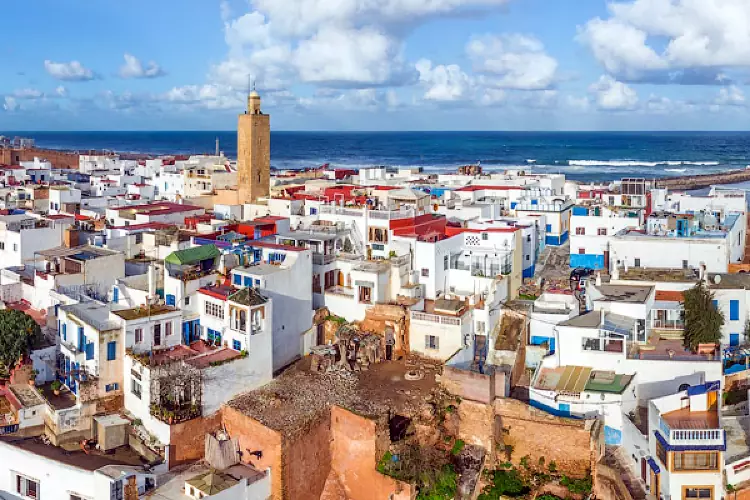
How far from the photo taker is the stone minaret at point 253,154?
141 ft

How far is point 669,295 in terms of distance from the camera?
23.8m

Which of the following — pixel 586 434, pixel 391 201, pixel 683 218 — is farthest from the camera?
pixel 391 201

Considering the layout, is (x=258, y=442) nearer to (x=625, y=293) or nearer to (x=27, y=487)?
(x=27, y=487)

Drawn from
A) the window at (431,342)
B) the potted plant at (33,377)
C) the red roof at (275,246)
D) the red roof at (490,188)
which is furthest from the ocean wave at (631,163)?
the potted plant at (33,377)

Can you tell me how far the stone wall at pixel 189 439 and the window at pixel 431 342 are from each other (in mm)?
7035

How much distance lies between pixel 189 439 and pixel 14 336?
7.00m

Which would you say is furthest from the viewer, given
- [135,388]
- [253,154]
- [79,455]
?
[253,154]

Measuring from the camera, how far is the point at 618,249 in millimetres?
27312

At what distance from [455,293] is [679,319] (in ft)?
24.7

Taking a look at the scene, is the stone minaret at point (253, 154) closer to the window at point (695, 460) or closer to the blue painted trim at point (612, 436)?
the blue painted trim at point (612, 436)

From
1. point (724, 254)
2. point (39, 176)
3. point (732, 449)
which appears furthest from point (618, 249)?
point (39, 176)

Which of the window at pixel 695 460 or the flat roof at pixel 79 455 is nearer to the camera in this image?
the window at pixel 695 460

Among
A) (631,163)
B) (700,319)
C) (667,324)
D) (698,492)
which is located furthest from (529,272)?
(631,163)

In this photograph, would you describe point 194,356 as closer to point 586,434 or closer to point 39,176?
point 586,434
